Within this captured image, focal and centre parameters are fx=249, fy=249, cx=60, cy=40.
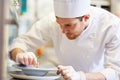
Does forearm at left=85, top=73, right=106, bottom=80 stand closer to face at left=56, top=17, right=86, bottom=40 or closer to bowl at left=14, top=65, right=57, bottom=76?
bowl at left=14, top=65, right=57, bottom=76

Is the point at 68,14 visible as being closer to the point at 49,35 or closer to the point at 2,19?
the point at 49,35

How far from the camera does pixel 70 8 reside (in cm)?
123

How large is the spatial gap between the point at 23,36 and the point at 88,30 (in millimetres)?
389

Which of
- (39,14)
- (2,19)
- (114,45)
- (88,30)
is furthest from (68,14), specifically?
(2,19)

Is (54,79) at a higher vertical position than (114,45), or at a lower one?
lower

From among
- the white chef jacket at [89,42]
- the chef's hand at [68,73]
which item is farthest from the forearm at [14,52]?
the chef's hand at [68,73]

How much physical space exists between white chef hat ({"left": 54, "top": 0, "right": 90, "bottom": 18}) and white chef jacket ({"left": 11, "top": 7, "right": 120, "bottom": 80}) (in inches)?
4.6

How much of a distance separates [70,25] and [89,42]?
21cm

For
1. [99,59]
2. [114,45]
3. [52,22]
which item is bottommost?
[99,59]

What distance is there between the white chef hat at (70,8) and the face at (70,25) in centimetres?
2

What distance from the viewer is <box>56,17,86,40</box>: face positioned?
1.18 m

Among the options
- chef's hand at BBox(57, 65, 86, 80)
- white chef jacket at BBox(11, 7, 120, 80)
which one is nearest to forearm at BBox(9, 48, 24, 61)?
white chef jacket at BBox(11, 7, 120, 80)

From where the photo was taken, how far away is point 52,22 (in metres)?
1.42

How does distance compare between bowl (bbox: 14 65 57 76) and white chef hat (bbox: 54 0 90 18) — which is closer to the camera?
bowl (bbox: 14 65 57 76)
